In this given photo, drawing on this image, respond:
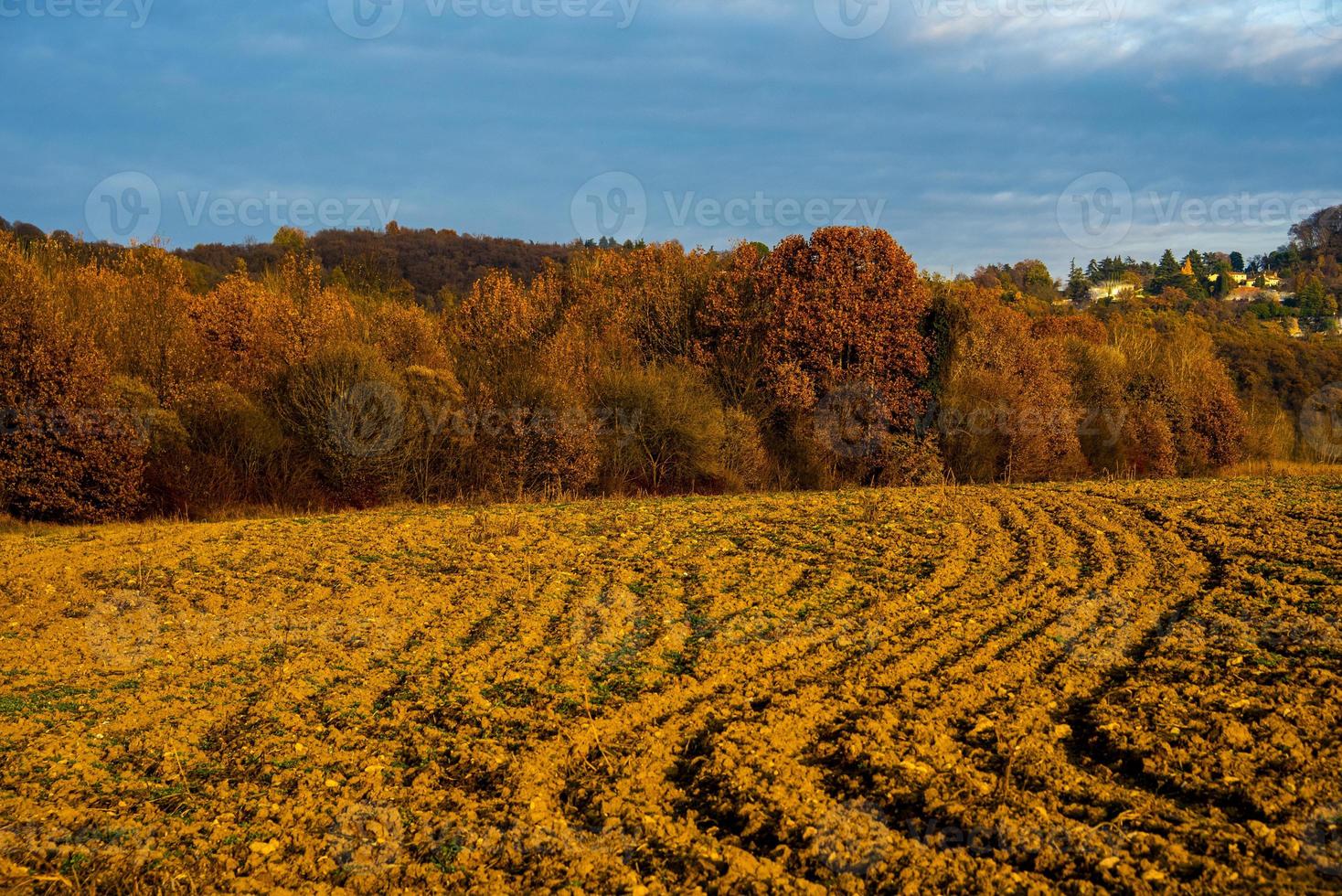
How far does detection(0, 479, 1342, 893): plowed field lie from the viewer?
15.0ft

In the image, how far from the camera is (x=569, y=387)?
24391 millimetres

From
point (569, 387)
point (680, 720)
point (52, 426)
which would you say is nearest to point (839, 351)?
point (569, 387)

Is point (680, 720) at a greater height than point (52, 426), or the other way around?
point (52, 426)

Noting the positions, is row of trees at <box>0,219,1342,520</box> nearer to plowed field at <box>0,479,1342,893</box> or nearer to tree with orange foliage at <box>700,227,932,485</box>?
tree with orange foliage at <box>700,227,932,485</box>

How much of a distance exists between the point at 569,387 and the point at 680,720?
18496mm

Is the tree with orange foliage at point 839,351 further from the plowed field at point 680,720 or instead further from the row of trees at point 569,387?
the plowed field at point 680,720

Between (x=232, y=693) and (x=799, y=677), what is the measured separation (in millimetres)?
4284

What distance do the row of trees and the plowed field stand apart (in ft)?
27.7

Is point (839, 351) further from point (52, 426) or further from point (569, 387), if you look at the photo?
point (52, 426)

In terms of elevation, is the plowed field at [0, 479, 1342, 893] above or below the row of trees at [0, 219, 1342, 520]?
below

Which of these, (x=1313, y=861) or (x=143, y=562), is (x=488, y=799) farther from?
(x=143, y=562)

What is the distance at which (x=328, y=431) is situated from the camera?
21.1m

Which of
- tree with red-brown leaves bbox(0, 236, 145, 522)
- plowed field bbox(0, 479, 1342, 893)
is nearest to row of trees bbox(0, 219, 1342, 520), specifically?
tree with red-brown leaves bbox(0, 236, 145, 522)

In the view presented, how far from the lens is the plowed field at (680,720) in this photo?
457 centimetres
